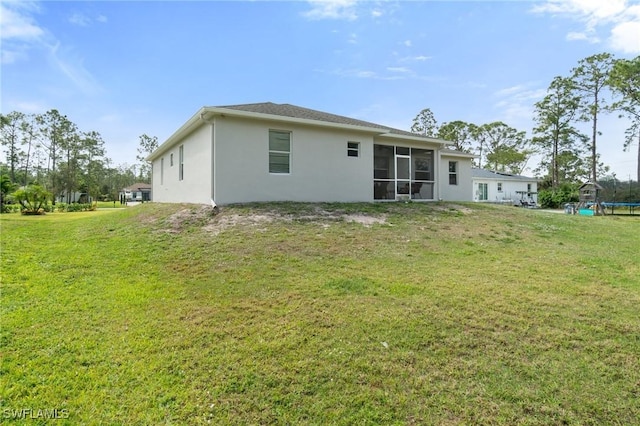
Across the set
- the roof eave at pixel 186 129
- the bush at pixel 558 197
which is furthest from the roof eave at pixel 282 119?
the bush at pixel 558 197

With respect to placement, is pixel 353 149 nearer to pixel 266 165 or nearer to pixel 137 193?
pixel 266 165

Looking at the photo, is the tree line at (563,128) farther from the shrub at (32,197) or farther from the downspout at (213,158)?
the shrub at (32,197)

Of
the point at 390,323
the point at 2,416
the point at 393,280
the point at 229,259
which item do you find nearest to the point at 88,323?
the point at 2,416

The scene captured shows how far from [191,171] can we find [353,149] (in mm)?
6390

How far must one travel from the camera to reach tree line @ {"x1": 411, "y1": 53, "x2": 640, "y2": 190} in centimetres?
2867

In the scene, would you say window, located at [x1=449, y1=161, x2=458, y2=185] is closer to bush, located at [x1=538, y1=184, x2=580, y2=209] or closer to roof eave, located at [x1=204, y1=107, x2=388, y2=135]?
roof eave, located at [x1=204, y1=107, x2=388, y2=135]

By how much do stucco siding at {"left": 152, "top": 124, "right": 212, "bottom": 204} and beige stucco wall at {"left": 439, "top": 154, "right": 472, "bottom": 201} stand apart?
1242 cm

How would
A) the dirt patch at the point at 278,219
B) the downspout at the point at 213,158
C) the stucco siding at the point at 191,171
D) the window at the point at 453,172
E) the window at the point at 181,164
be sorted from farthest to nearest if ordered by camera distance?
the window at the point at 453,172 → the window at the point at 181,164 → the stucco siding at the point at 191,171 → the downspout at the point at 213,158 → the dirt patch at the point at 278,219

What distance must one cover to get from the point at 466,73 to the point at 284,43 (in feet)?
28.0

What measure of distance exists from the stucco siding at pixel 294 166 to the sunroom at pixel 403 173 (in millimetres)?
1913

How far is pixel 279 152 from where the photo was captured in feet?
37.3

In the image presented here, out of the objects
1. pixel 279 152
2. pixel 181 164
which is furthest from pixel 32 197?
pixel 279 152

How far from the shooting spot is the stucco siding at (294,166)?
34.2 ft

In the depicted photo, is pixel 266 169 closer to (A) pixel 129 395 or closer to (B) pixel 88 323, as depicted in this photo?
(B) pixel 88 323
